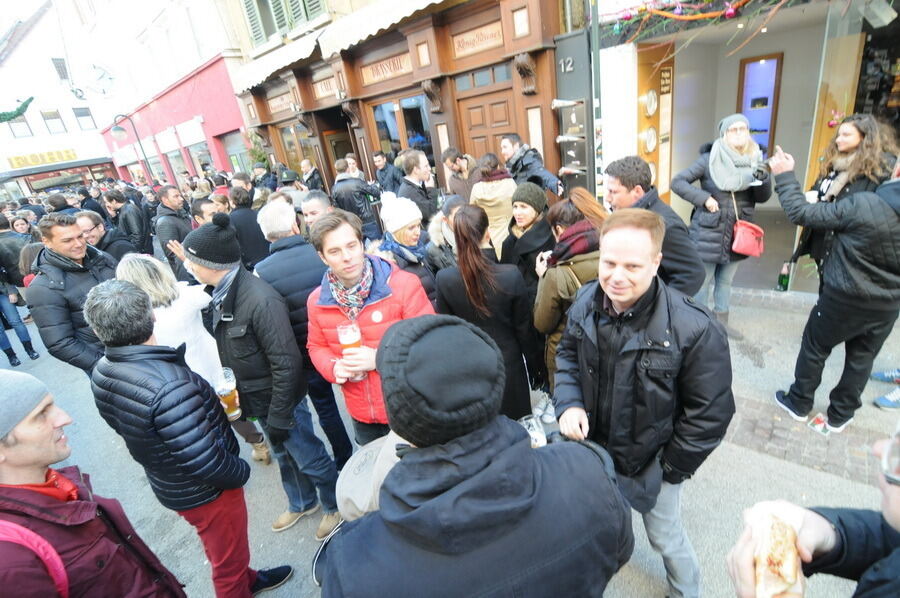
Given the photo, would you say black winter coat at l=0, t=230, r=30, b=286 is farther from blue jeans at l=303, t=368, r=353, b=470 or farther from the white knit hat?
the white knit hat

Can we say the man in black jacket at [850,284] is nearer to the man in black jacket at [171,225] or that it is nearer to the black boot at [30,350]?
the man in black jacket at [171,225]

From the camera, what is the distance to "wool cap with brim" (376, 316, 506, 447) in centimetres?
87

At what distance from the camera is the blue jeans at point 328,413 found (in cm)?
295

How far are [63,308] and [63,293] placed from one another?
0.38 feet

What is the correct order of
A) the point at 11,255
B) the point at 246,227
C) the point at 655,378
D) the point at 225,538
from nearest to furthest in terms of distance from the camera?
the point at 655,378, the point at 225,538, the point at 246,227, the point at 11,255

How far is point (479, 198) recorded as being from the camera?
374 centimetres

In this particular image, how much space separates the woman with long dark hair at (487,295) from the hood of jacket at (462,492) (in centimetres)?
154

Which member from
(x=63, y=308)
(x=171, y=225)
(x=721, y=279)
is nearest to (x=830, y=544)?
(x=721, y=279)

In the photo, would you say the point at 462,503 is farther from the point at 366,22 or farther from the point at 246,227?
the point at 366,22

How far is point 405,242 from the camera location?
3.23 metres

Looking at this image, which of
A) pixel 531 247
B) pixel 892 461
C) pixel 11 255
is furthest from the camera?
pixel 11 255

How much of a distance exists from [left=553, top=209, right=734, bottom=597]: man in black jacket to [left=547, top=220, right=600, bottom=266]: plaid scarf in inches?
19.6

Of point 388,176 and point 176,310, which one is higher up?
point 388,176

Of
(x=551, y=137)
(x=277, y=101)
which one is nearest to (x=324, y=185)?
(x=277, y=101)
